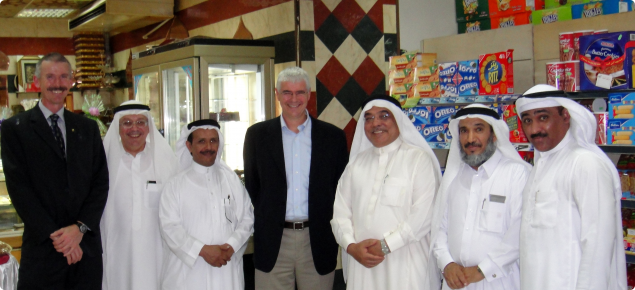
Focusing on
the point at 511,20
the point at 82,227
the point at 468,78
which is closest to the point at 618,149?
the point at 468,78

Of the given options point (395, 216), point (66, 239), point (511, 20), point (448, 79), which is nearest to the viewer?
point (395, 216)

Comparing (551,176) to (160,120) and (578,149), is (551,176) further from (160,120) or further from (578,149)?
(160,120)

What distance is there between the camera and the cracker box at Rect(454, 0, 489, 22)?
15.8 feet

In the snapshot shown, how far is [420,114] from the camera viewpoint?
423 centimetres

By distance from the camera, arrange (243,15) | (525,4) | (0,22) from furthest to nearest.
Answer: (0,22)
(243,15)
(525,4)

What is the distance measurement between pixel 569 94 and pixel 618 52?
0.37m

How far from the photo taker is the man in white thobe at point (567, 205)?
2250 millimetres

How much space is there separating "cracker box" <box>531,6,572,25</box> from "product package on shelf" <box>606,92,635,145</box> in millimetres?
1023

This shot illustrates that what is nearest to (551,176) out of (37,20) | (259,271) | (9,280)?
(259,271)

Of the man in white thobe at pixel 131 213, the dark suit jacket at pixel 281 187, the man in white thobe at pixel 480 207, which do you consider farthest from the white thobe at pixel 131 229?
the man in white thobe at pixel 480 207

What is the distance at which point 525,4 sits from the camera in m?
4.47

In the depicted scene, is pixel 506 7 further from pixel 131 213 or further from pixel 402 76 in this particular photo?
pixel 131 213

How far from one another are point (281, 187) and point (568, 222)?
4.94ft

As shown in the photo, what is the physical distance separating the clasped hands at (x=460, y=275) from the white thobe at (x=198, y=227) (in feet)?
3.87
